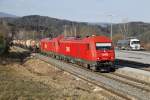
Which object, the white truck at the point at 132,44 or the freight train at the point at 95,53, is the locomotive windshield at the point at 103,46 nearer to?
the freight train at the point at 95,53

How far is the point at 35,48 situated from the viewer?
98938mm

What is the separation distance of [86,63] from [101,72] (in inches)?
110

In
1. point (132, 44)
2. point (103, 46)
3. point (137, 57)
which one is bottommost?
point (137, 57)

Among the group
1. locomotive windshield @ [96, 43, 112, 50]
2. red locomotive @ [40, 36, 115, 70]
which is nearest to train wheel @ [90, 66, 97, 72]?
red locomotive @ [40, 36, 115, 70]

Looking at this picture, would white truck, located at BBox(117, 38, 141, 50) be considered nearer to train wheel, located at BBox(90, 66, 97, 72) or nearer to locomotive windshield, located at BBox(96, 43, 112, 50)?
train wheel, located at BBox(90, 66, 97, 72)

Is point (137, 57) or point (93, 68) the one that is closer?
point (93, 68)

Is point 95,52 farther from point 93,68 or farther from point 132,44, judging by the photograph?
point 132,44

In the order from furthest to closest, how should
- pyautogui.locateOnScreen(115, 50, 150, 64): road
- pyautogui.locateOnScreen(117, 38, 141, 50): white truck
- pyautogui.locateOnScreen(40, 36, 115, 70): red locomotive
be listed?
pyautogui.locateOnScreen(117, 38, 141, 50): white truck → pyautogui.locateOnScreen(115, 50, 150, 64): road → pyautogui.locateOnScreen(40, 36, 115, 70): red locomotive

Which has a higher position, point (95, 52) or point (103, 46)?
point (103, 46)

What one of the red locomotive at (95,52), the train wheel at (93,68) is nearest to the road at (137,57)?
the red locomotive at (95,52)

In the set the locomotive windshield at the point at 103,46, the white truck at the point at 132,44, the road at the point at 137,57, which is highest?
the locomotive windshield at the point at 103,46

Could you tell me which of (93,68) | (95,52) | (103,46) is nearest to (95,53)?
(95,52)

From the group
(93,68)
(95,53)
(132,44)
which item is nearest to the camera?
(95,53)

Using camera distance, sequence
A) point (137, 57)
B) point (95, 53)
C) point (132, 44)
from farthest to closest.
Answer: point (132, 44)
point (137, 57)
point (95, 53)
